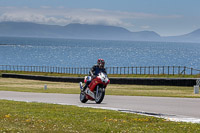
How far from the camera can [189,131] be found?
11922mm

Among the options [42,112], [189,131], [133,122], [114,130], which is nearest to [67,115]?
[42,112]

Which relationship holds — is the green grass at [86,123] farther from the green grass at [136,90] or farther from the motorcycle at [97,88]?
the green grass at [136,90]

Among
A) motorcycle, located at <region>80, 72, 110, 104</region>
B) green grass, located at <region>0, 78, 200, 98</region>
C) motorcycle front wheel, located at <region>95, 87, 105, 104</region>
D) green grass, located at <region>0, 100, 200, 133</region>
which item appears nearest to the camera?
green grass, located at <region>0, 100, 200, 133</region>

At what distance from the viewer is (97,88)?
69.7 feet

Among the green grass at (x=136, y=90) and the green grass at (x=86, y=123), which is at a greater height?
the green grass at (x=86, y=123)

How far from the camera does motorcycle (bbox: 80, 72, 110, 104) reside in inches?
809

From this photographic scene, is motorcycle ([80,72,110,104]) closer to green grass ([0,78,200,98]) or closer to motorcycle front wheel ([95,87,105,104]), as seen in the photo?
motorcycle front wheel ([95,87,105,104])

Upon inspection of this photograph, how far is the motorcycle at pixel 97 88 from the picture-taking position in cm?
2055

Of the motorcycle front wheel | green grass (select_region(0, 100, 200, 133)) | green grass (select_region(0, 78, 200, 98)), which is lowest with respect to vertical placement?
green grass (select_region(0, 78, 200, 98))

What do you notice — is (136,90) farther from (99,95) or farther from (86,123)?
(86,123)

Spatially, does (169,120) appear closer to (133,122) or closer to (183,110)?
(133,122)

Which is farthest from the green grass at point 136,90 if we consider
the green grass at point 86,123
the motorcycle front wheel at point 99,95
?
the green grass at point 86,123

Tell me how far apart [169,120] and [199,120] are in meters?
0.95

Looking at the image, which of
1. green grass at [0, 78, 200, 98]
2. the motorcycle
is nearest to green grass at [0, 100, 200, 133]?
the motorcycle
